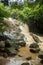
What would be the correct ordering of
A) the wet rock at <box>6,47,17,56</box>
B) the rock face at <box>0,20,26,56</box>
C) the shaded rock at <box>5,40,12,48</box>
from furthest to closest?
the shaded rock at <box>5,40,12,48</box> → the rock face at <box>0,20,26,56</box> → the wet rock at <box>6,47,17,56</box>

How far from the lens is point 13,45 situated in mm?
11492

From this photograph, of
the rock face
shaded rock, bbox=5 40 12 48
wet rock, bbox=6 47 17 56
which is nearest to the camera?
wet rock, bbox=6 47 17 56

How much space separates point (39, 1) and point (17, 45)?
449cm

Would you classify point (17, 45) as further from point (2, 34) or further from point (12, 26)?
point (12, 26)

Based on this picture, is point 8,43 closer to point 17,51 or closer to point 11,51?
point 17,51

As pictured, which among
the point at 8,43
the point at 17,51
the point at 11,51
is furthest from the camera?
the point at 8,43

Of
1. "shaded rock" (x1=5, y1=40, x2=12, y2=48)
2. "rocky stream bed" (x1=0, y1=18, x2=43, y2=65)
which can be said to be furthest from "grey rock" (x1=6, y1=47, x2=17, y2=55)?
"shaded rock" (x1=5, y1=40, x2=12, y2=48)

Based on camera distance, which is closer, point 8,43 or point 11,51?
point 11,51

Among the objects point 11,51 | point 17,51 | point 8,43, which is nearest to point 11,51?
point 11,51

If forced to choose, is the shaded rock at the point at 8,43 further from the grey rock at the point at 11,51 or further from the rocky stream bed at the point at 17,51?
the grey rock at the point at 11,51

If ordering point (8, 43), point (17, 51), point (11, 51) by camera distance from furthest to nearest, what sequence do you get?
point (8, 43), point (17, 51), point (11, 51)

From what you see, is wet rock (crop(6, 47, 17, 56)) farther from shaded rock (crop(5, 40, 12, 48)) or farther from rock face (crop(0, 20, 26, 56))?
shaded rock (crop(5, 40, 12, 48))

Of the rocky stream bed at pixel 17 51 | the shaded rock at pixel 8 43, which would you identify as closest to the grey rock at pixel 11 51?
the rocky stream bed at pixel 17 51

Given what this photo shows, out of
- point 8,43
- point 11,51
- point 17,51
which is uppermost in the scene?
point 8,43
